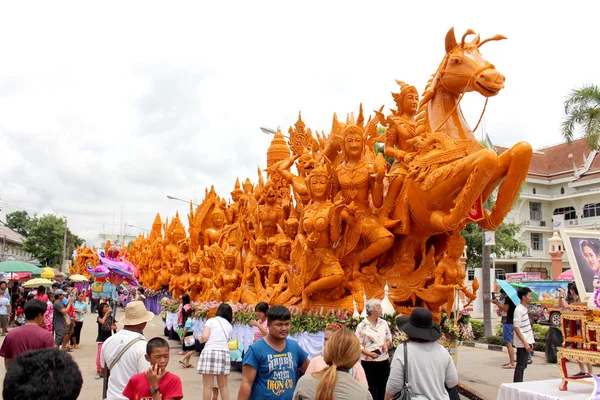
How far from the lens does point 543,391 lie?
4621 millimetres

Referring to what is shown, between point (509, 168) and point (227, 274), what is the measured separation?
22.2ft

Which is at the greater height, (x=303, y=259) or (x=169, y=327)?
(x=303, y=259)

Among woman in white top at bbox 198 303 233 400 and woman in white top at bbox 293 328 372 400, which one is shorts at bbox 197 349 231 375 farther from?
woman in white top at bbox 293 328 372 400

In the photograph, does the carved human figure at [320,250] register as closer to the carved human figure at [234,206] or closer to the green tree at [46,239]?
the carved human figure at [234,206]

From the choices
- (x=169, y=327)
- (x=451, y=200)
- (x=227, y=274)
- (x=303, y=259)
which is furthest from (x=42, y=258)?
(x=451, y=200)

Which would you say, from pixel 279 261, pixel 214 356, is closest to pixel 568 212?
pixel 279 261

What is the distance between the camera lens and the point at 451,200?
20.9ft

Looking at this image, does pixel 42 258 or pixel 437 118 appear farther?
pixel 42 258

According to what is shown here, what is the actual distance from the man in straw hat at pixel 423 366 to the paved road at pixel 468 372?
13.2ft

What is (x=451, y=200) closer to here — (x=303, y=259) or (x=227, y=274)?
(x=303, y=259)

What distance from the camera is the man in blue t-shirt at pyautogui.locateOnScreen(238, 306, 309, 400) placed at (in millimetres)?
3207

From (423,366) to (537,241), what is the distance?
3061 centimetres

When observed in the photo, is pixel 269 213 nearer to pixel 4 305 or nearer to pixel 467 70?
pixel 467 70

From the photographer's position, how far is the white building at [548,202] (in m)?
28.0
